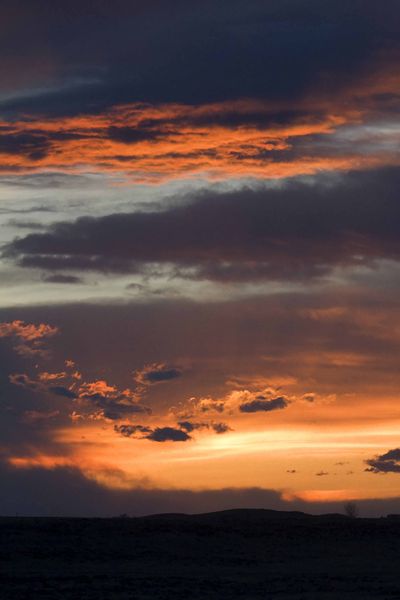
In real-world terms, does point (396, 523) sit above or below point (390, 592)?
above

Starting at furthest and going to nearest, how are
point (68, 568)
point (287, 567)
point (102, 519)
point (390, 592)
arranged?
point (102, 519)
point (287, 567)
point (68, 568)
point (390, 592)

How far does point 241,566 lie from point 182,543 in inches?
200

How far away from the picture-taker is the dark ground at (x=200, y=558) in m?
48.5

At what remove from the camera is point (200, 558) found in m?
57.3

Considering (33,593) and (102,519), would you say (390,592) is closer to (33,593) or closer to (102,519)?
(33,593)

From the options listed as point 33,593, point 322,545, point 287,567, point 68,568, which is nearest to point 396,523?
point 322,545

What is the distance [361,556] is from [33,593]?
20.9m

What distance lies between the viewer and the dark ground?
48500mm

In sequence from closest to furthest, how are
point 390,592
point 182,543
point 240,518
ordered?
point 390,592
point 182,543
point 240,518

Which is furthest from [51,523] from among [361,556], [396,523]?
[396,523]

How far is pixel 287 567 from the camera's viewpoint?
56.2 meters

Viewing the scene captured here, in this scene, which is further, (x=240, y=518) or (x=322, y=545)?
(x=240, y=518)

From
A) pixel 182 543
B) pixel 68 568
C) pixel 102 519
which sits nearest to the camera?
pixel 68 568

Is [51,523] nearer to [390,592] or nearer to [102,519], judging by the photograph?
[102,519]
